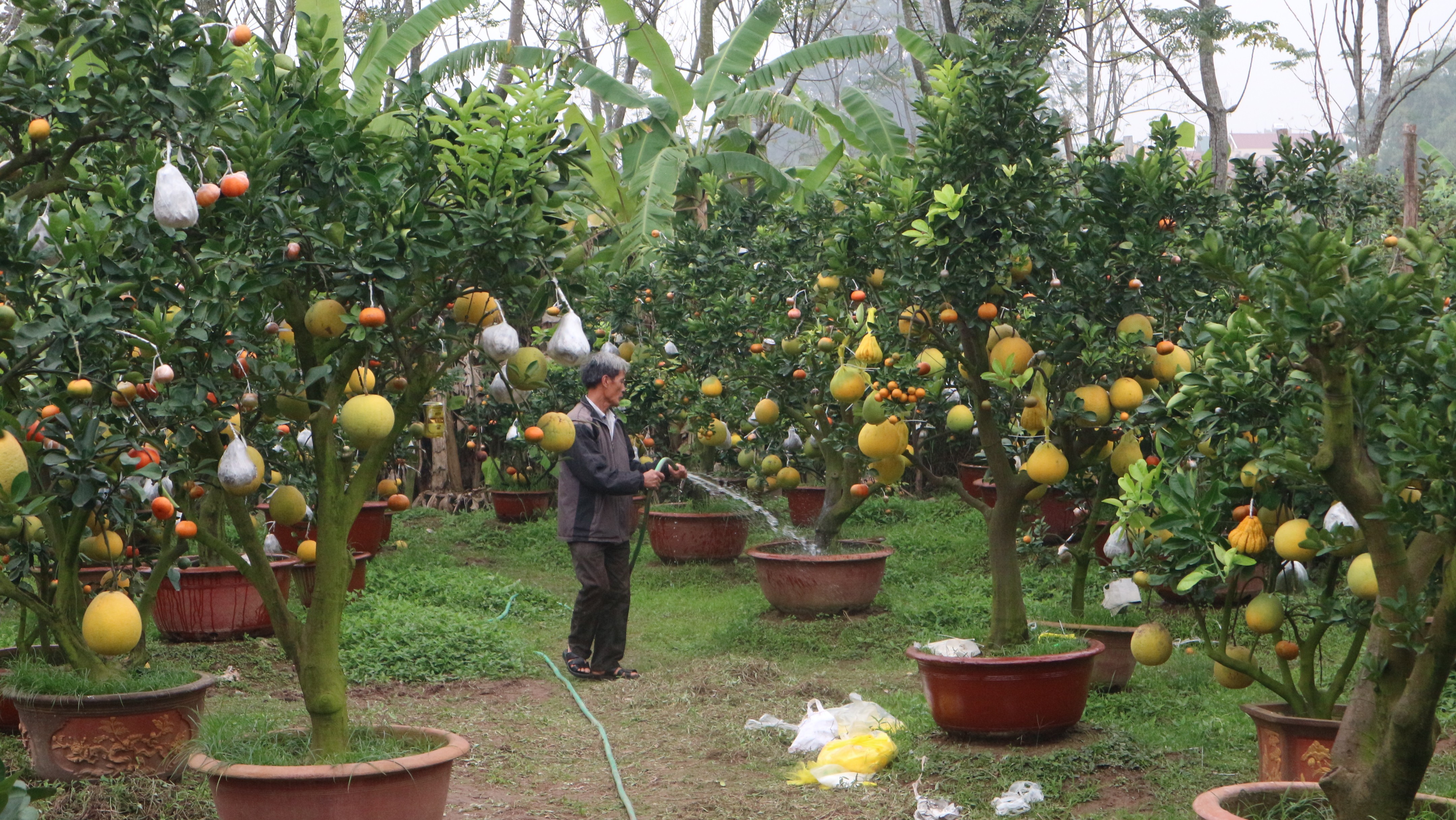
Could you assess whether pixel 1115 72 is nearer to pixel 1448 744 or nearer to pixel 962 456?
pixel 962 456

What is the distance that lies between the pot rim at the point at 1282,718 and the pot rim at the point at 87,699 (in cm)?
353

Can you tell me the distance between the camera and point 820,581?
24.2ft

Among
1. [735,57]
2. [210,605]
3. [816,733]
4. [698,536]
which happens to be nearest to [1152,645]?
[816,733]

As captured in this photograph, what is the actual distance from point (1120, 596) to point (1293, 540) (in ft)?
8.28

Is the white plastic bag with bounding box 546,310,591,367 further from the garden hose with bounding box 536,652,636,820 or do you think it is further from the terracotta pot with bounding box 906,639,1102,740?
the terracotta pot with bounding box 906,639,1102,740

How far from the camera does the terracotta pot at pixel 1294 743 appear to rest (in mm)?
3480

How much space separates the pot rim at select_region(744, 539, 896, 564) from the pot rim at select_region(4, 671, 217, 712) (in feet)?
12.9

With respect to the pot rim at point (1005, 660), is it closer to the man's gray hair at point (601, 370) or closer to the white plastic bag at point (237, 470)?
the man's gray hair at point (601, 370)

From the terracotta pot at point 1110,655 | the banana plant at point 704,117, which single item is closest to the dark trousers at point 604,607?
the terracotta pot at point 1110,655

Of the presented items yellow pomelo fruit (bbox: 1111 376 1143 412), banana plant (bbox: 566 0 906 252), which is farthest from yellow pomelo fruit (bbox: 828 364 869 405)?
banana plant (bbox: 566 0 906 252)

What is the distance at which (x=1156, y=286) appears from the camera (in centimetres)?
450

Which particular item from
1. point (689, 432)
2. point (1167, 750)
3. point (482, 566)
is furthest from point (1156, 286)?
point (482, 566)

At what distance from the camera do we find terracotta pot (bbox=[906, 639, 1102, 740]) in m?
4.51

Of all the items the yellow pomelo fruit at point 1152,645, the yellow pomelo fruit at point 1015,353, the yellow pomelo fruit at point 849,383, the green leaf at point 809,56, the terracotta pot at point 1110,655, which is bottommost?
the terracotta pot at point 1110,655
